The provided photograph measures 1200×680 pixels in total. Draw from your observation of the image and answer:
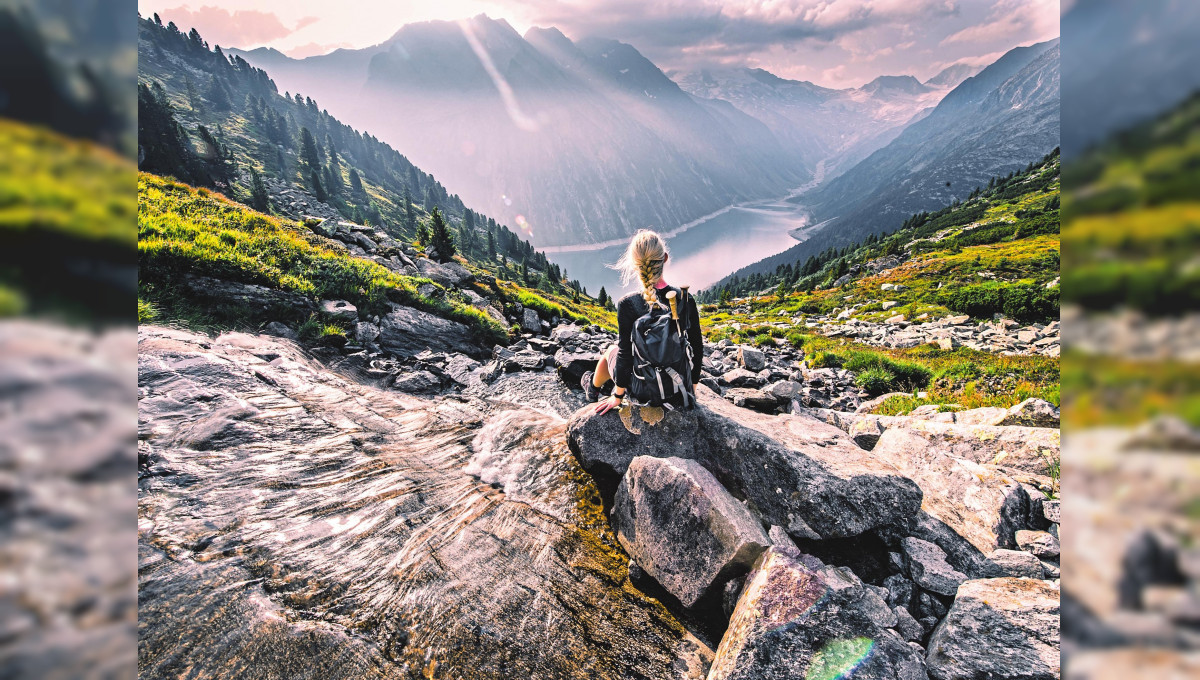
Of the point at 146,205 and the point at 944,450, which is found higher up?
the point at 146,205

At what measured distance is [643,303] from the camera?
16.6 feet

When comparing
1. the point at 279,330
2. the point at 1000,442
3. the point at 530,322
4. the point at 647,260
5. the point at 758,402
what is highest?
the point at 530,322

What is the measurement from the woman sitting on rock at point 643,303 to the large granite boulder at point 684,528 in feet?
3.85

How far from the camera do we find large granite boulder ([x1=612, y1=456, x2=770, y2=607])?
3.55 metres

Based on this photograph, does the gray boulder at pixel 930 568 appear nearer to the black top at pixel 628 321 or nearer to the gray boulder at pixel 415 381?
the black top at pixel 628 321

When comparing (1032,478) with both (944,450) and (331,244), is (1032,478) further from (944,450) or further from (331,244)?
(331,244)

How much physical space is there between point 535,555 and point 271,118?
168 meters

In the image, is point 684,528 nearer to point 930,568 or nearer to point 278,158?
point 930,568

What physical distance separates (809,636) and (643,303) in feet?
11.2

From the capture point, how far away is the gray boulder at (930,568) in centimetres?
350

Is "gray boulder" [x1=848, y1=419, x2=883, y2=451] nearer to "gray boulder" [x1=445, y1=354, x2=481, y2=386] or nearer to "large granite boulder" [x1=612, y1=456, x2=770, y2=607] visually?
"large granite boulder" [x1=612, y1=456, x2=770, y2=607]

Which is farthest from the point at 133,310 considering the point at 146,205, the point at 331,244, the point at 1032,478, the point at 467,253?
the point at 467,253

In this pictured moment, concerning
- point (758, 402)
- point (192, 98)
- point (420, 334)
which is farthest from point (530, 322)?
point (192, 98)

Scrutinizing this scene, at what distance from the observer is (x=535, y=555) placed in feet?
13.2
